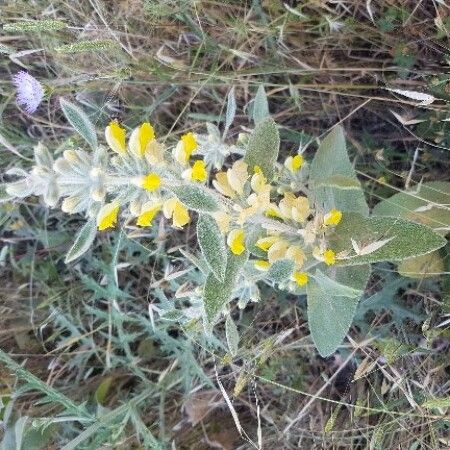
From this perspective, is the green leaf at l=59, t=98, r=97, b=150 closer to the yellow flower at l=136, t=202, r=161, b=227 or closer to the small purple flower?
the yellow flower at l=136, t=202, r=161, b=227

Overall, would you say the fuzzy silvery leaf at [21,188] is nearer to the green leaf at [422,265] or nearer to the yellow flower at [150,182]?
the yellow flower at [150,182]

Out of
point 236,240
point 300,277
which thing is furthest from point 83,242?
point 300,277

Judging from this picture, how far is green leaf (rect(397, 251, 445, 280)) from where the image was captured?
71.2 inches

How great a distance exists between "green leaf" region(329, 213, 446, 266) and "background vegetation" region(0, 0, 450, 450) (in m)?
0.30

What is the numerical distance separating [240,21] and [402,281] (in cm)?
94

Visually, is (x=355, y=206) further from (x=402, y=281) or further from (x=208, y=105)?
(x=208, y=105)

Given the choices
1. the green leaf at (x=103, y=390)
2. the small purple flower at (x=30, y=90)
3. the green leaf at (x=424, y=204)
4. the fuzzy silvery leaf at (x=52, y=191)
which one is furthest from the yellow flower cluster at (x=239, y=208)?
the green leaf at (x=103, y=390)

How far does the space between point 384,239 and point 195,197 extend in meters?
0.52

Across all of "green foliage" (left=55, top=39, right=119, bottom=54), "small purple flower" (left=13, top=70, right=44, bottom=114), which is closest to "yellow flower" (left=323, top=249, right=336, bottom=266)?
"green foliage" (left=55, top=39, right=119, bottom=54)

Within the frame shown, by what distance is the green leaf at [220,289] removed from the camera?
1360mm

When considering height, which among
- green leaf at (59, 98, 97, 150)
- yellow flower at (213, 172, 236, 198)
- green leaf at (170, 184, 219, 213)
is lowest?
yellow flower at (213, 172, 236, 198)

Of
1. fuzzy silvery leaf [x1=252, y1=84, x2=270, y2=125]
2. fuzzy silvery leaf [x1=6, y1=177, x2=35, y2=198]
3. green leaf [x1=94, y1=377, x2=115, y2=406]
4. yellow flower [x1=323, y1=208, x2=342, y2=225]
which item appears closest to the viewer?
fuzzy silvery leaf [x1=6, y1=177, x2=35, y2=198]

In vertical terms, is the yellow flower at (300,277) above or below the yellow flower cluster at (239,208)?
below

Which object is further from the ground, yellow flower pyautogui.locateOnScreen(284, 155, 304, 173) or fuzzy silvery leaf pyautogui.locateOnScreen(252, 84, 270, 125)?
fuzzy silvery leaf pyautogui.locateOnScreen(252, 84, 270, 125)
